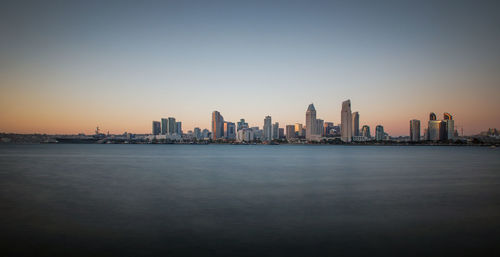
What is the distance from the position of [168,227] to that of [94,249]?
3522 mm

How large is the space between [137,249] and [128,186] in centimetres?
1693

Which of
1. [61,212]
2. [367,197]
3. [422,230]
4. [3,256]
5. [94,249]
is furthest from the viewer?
[367,197]

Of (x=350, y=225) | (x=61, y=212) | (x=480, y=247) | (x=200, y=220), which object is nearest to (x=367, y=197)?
(x=350, y=225)

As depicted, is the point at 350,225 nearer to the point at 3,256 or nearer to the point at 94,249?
the point at 94,249

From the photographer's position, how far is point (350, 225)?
14.1m

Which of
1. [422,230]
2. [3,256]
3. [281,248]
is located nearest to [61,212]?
[3,256]

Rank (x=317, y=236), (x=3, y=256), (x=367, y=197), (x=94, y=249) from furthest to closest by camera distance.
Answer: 1. (x=367, y=197)
2. (x=317, y=236)
3. (x=94, y=249)
4. (x=3, y=256)

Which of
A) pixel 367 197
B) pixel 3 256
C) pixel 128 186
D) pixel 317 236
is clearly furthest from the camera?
pixel 128 186

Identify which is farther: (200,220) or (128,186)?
(128,186)

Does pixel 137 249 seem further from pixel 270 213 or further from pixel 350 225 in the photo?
pixel 350 225

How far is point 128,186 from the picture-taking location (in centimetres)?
2630

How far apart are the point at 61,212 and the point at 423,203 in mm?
21046

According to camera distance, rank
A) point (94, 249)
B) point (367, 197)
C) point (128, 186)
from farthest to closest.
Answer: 1. point (128, 186)
2. point (367, 197)
3. point (94, 249)

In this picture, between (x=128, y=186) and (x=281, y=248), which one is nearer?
(x=281, y=248)
